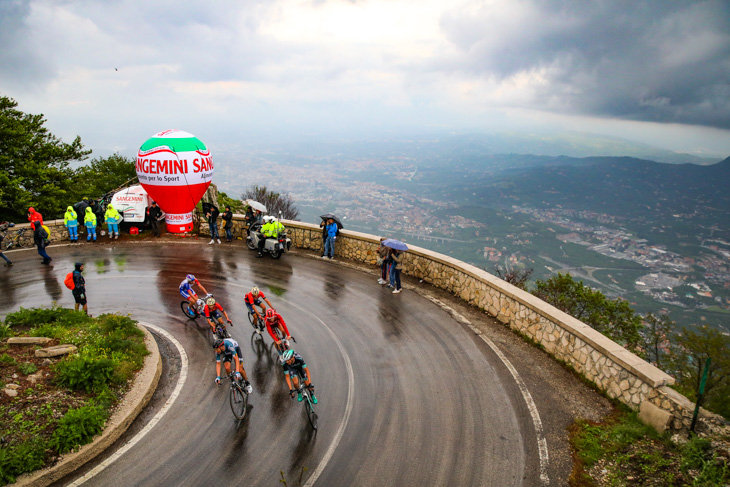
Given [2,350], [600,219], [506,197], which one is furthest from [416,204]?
[2,350]

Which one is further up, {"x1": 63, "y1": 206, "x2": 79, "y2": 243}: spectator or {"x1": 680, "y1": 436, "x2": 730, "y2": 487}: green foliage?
{"x1": 63, "y1": 206, "x2": 79, "y2": 243}: spectator

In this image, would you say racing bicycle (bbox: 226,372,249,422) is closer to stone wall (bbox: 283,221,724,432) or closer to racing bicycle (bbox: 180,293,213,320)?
racing bicycle (bbox: 180,293,213,320)

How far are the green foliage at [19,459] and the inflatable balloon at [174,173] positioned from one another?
586 inches

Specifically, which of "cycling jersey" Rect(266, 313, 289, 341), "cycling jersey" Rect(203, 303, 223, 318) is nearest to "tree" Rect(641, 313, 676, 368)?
"cycling jersey" Rect(266, 313, 289, 341)

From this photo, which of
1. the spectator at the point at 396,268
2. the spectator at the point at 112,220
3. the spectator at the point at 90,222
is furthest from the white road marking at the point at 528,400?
the spectator at the point at 90,222

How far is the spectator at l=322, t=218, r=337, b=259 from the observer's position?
16.2 m

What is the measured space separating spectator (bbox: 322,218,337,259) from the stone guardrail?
1.56 feet

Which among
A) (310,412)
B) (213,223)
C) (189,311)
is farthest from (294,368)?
(213,223)

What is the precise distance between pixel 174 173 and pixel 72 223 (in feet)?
16.2

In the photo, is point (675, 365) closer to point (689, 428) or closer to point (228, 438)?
point (689, 428)

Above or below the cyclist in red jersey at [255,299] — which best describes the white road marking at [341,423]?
below

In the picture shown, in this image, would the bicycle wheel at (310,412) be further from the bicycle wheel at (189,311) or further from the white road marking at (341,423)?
the bicycle wheel at (189,311)

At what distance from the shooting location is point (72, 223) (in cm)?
1788

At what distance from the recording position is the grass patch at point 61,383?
6316mm
